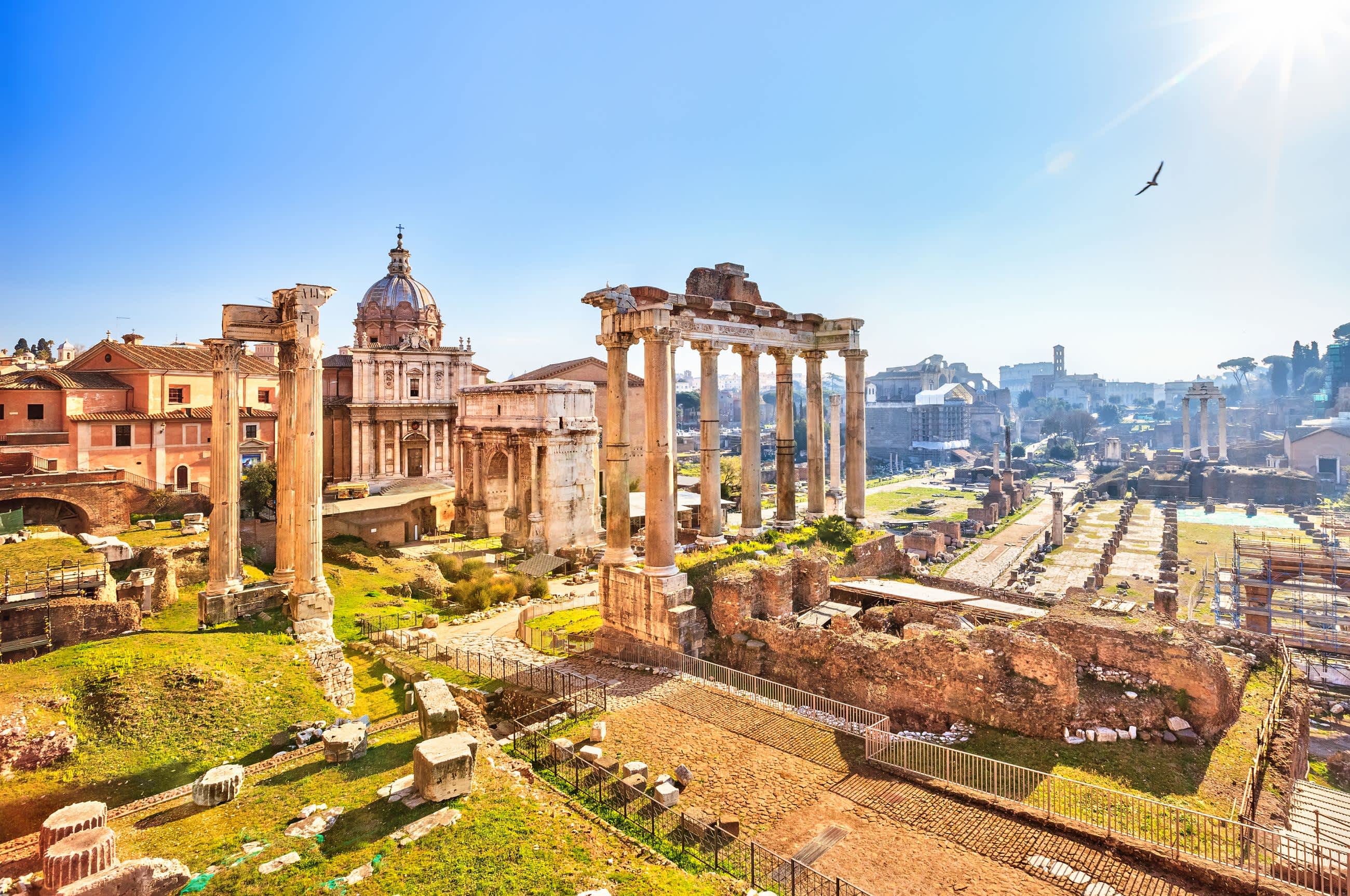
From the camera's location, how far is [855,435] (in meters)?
→ 20.2

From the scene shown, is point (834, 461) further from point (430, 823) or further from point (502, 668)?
point (430, 823)

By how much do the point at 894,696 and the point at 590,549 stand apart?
840 inches

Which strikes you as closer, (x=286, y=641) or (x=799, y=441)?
(x=286, y=641)

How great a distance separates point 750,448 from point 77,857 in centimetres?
1643

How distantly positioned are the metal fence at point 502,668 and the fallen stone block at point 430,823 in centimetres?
445

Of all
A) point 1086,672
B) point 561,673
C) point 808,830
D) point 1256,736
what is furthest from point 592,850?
point 1256,736

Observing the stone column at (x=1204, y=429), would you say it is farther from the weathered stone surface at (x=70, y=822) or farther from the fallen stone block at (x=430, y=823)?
the weathered stone surface at (x=70, y=822)

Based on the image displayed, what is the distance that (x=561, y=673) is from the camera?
45.6 feet

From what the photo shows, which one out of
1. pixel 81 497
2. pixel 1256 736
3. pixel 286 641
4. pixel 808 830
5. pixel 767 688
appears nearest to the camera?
pixel 808 830

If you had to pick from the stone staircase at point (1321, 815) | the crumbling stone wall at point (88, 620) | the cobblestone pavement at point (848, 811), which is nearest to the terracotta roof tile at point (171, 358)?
the crumbling stone wall at point (88, 620)

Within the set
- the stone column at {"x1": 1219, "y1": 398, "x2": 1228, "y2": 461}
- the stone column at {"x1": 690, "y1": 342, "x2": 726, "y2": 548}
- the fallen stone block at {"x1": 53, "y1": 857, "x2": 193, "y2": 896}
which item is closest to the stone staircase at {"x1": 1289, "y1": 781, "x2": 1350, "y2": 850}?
the stone column at {"x1": 690, "y1": 342, "x2": 726, "y2": 548}

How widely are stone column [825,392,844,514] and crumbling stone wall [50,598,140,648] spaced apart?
27.8 metres

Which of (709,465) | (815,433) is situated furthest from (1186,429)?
(709,465)

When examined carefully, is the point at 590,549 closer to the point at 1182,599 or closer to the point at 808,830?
the point at 808,830
